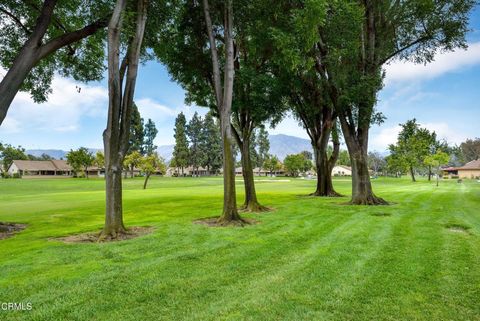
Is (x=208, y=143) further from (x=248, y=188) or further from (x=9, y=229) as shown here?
(x=9, y=229)

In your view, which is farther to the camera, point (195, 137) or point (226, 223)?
point (195, 137)

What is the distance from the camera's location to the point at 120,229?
395 inches

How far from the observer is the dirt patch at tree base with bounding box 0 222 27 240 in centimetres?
1075

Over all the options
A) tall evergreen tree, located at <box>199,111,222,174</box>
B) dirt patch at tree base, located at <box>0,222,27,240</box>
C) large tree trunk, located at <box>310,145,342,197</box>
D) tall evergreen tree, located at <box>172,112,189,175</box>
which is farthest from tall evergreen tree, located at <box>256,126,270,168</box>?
dirt patch at tree base, located at <box>0,222,27,240</box>

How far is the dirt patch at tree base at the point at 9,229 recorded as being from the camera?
35.3 feet

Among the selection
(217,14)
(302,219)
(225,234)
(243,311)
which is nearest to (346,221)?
(302,219)

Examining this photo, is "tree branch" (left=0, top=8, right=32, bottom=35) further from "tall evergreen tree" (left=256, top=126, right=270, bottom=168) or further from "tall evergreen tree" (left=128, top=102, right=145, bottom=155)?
"tall evergreen tree" (left=256, top=126, right=270, bottom=168)

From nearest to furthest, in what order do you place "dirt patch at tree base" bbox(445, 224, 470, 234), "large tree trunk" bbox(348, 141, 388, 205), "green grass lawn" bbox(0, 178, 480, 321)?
1. "green grass lawn" bbox(0, 178, 480, 321)
2. "dirt patch at tree base" bbox(445, 224, 470, 234)
3. "large tree trunk" bbox(348, 141, 388, 205)

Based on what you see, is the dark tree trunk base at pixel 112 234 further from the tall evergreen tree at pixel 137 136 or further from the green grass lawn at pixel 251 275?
the tall evergreen tree at pixel 137 136

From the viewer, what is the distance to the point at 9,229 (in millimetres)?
11797

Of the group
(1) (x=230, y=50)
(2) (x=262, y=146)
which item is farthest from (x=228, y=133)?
(2) (x=262, y=146)

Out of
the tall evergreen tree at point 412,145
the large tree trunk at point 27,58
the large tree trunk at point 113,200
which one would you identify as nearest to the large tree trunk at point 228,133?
the large tree trunk at point 113,200

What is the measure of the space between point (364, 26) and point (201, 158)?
88.2 metres

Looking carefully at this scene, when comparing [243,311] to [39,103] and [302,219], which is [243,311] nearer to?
[302,219]
